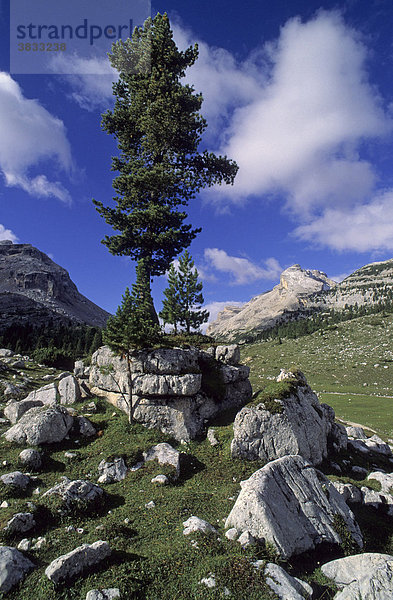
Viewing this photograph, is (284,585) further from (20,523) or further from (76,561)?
(20,523)

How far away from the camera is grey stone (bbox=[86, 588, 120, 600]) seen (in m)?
8.55

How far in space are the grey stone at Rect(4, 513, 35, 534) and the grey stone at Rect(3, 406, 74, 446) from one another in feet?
28.9

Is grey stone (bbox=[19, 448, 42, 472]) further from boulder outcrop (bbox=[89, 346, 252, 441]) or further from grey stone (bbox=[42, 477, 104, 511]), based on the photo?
boulder outcrop (bbox=[89, 346, 252, 441])

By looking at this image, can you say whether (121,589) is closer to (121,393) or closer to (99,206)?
(121,393)

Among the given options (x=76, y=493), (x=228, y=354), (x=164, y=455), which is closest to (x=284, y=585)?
(x=76, y=493)

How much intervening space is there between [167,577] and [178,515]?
4.50 metres

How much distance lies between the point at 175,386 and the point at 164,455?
578 cm

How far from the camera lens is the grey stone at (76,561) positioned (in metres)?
9.31

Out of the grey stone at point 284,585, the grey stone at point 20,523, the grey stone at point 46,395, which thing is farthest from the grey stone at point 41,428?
the grey stone at point 284,585

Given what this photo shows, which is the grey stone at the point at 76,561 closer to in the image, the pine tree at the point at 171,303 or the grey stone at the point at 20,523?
the grey stone at the point at 20,523

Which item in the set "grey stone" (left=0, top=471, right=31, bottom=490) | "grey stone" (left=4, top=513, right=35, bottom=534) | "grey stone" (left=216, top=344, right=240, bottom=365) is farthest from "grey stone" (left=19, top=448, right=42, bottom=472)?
"grey stone" (left=216, top=344, right=240, bottom=365)

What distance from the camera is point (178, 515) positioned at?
46.3ft

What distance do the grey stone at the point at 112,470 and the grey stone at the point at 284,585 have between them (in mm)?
10996

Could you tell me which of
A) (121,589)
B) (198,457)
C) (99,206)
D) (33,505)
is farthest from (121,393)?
(99,206)
